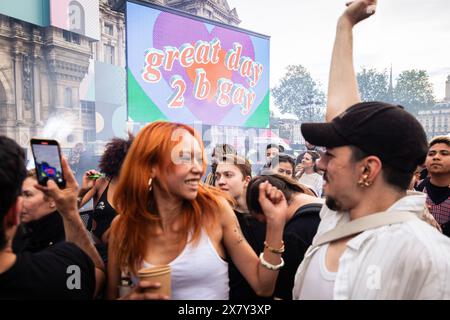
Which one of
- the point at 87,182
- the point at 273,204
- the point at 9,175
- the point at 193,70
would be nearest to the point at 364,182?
the point at 273,204

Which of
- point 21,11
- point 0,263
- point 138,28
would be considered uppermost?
point 21,11

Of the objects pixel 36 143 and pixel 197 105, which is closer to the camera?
pixel 36 143

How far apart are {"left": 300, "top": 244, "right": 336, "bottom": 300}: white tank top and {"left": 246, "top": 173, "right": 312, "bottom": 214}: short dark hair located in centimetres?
79

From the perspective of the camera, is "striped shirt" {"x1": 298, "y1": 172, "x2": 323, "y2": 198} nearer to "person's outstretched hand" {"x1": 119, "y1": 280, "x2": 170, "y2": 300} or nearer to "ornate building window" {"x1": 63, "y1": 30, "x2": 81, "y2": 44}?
"person's outstretched hand" {"x1": 119, "y1": 280, "x2": 170, "y2": 300}

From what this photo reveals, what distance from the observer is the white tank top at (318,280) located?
1162mm

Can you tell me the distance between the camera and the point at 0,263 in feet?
3.55

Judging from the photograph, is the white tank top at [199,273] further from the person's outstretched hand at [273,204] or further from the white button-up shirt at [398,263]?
the white button-up shirt at [398,263]

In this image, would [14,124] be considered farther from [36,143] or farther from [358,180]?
[358,180]

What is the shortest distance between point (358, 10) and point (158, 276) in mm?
1539

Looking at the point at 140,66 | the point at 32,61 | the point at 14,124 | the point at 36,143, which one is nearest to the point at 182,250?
the point at 36,143


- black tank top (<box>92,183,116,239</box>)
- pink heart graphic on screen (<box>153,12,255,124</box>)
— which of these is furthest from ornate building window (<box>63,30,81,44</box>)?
black tank top (<box>92,183,116,239</box>)

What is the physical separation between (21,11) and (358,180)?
13.7 metres

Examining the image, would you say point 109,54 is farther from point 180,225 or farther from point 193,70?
point 180,225

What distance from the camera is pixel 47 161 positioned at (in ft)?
4.92
